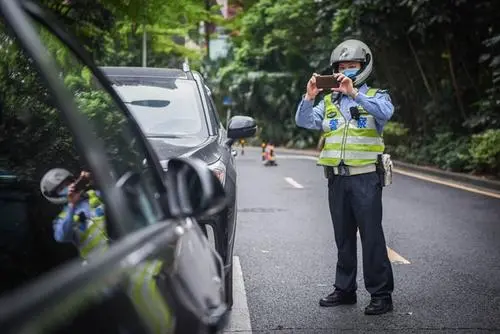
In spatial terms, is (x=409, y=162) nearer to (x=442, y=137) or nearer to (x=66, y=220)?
(x=442, y=137)

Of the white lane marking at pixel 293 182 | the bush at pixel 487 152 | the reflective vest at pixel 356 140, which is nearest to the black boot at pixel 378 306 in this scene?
the reflective vest at pixel 356 140

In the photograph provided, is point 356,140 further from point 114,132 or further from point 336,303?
point 114,132

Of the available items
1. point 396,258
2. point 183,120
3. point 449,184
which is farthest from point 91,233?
point 449,184

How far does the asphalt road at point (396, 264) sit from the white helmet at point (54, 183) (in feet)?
9.25

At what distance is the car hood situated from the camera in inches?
193

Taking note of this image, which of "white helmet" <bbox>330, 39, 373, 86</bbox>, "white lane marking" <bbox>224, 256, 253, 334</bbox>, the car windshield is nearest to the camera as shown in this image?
"white lane marking" <bbox>224, 256, 253, 334</bbox>

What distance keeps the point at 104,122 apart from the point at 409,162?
2119 centimetres

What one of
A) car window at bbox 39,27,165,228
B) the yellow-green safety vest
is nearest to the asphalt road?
car window at bbox 39,27,165,228

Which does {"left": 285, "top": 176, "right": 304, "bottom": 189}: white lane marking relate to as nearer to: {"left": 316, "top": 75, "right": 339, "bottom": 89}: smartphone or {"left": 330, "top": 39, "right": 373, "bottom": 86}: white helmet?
{"left": 330, "top": 39, "right": 373, "bottom": 86}: white helmet

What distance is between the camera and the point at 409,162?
22.9m

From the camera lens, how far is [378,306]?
16.9 feet

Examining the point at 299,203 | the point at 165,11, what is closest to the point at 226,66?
the point at 299,203

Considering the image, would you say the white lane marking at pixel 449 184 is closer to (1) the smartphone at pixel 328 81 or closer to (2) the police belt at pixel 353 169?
(2) the police belt at pixel 353 169

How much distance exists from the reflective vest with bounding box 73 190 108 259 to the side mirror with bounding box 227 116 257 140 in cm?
374
